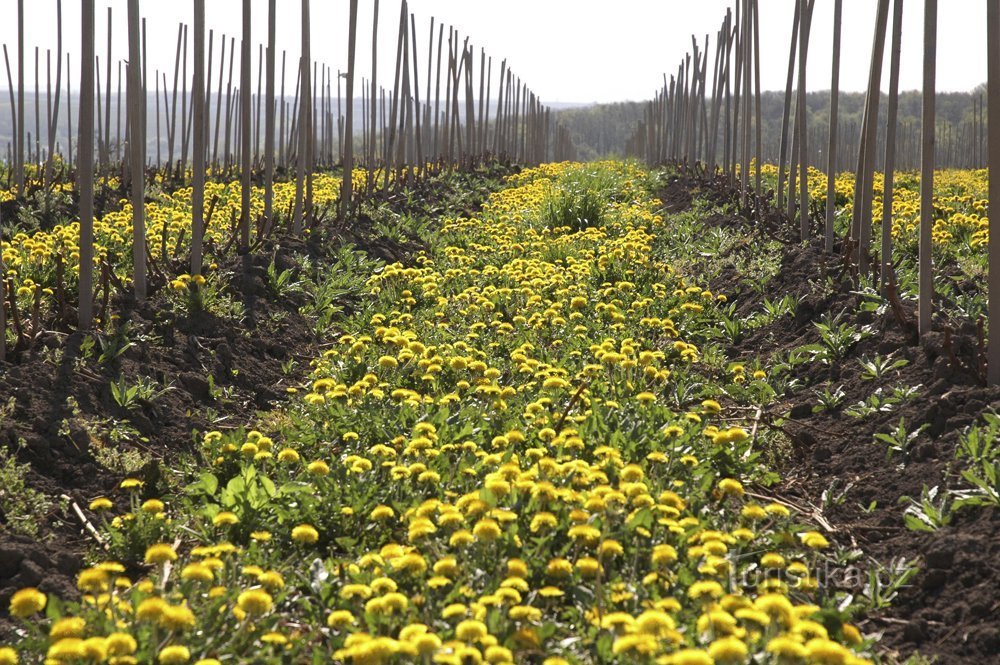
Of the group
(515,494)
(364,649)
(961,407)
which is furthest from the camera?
(961,407)

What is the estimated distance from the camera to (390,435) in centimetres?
486

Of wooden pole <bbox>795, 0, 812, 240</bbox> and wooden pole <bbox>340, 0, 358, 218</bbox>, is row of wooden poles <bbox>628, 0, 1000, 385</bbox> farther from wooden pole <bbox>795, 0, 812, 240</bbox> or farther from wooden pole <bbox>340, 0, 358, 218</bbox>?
wooden pole <bbox>340, 0, 358, 218</bbox>

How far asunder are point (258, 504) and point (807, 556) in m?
2.23

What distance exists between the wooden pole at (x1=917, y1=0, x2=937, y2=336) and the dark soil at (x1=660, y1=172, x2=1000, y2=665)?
0.59 feet

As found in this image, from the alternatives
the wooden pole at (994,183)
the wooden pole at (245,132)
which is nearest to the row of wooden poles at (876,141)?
the wooden pole at (994,183)

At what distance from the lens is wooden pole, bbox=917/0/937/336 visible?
5750mm

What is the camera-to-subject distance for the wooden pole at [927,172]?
5.75 metres

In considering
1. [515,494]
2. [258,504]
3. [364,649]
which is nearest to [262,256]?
[258,504]

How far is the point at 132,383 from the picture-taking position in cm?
556

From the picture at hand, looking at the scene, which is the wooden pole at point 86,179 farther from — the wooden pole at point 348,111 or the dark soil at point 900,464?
the wooden pole at point 348,111

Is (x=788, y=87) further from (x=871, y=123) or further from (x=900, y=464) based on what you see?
(x=900, y=464)

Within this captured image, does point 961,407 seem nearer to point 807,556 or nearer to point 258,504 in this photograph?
point 807,556

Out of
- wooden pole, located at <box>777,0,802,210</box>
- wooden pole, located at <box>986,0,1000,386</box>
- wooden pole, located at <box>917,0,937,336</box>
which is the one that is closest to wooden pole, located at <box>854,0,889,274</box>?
wooden pole, located at <box>917,0,937,336</box>

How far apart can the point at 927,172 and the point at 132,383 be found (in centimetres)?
482
